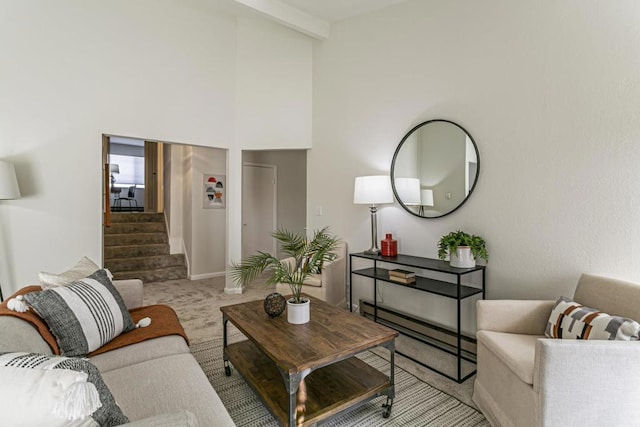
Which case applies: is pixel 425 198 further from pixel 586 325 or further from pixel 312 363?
pixel 312 363

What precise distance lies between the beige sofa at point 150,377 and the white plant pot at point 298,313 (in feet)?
2.11

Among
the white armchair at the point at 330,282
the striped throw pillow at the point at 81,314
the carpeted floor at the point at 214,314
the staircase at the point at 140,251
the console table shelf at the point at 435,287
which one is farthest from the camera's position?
the staircase at the point at 140,251

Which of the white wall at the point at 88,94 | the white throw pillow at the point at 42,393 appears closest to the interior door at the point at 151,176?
the white wall at the point at 88,94

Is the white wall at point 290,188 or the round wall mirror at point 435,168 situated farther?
the white wall at point 290,188

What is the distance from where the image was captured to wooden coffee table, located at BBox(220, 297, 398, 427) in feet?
5.42

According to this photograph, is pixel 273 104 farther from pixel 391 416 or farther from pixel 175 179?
pixel 391 416

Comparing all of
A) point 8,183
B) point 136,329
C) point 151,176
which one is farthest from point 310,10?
point 151,176

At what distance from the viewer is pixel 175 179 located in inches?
232

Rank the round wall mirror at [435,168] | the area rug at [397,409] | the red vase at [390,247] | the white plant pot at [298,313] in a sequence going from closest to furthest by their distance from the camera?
the area rug at [397,409] < the white plant pot at [298,313] < the round wall mirror at [435,168] < the red vase at [390,247]

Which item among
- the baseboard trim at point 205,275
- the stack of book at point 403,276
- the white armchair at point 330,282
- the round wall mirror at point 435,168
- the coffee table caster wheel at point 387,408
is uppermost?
the round wall mirror at point 435,168

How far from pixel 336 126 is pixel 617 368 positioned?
3.48 meters

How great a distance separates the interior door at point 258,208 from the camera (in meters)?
6.04

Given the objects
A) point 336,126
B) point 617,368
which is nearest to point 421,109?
point 336,126

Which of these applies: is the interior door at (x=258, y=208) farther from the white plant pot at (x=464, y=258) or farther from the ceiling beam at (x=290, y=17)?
the white plant pot at (x=464, y=258)
